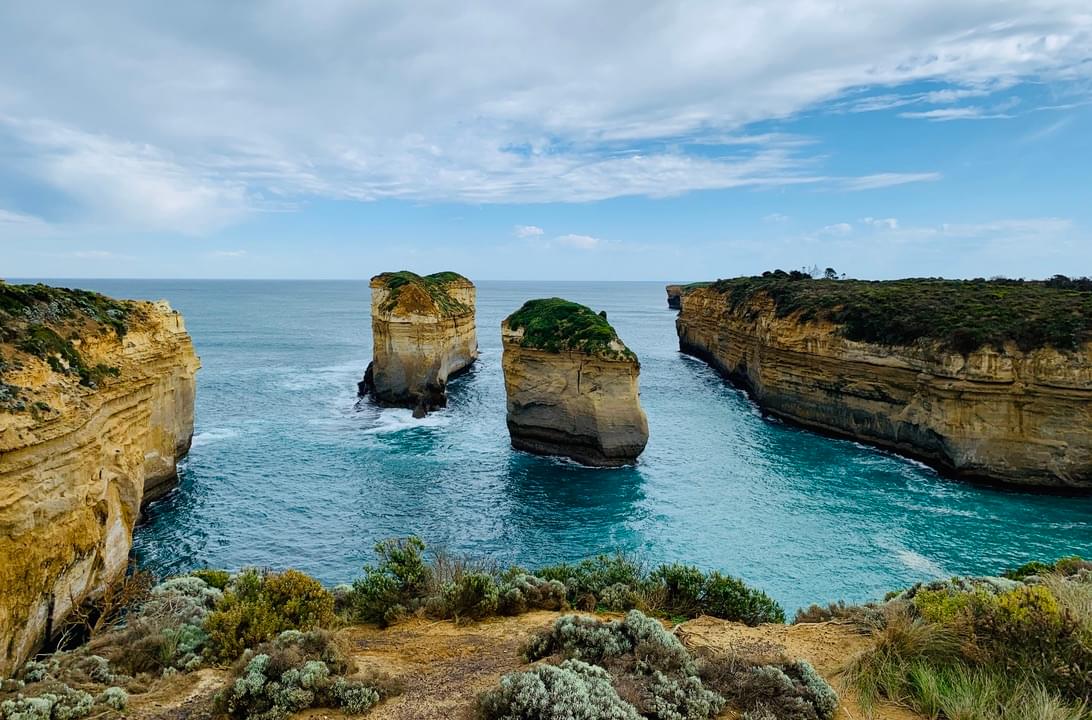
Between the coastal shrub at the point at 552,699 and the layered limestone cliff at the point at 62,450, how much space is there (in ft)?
28.3

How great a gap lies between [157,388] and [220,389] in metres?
22.0

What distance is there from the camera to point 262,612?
29.3 feet

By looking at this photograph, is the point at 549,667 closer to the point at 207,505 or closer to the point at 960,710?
the point at 960,710

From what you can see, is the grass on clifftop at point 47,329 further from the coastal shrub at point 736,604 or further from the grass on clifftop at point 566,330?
the grass on clifftop at point 566,330

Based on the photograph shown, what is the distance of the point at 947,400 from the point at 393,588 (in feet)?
82.2

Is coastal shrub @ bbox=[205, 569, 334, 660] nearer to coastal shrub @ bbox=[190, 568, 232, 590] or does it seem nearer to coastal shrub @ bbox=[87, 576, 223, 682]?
coastal shrub @ bbox=[87, 576, 223, 682]

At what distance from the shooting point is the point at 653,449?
95.6 feet

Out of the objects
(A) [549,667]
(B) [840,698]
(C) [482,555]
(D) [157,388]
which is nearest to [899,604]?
(B) [840,698]

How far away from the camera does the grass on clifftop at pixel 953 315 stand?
24.5m

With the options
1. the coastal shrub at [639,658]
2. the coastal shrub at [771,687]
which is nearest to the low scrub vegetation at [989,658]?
the coastal shrub at [771,687]

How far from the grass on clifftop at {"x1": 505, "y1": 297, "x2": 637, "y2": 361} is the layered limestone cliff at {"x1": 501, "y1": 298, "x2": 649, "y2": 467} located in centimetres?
4

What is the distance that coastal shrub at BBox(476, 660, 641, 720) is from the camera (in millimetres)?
5844

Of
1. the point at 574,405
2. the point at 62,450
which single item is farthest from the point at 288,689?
the point at 574,405

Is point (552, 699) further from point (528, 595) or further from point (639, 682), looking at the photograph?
point (528, 595)
